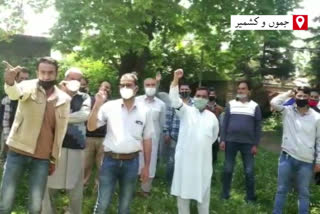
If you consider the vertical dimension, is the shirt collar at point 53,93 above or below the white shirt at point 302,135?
above

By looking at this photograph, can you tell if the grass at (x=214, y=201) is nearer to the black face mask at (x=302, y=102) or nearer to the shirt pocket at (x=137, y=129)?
the shirt pocket at (x=137, y=129)

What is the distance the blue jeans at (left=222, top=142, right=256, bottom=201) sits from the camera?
6902 mm

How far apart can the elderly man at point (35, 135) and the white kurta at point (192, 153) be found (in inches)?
61.1

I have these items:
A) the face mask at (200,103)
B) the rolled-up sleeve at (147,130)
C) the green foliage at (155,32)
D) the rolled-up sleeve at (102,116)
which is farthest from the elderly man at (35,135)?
the green foliage at (155,32)

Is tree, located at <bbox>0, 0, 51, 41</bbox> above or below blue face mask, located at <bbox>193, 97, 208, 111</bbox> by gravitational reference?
above

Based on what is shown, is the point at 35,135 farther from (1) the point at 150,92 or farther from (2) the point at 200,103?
(1) the point at 150,92

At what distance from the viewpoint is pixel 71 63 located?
17.7 meters

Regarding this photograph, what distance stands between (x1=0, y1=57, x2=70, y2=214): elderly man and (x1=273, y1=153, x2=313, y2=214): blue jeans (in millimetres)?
3032

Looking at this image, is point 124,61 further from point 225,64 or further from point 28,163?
point 28,163

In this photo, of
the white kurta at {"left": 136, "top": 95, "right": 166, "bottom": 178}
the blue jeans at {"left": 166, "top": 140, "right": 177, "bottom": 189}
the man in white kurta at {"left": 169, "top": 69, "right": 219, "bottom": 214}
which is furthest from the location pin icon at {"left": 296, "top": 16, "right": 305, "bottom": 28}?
the man in white kurta at {"left": 169, "top": 69, "right": 219, "bottom": 214}

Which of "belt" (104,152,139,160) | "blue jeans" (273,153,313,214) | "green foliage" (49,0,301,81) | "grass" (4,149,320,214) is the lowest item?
"grass" (4,149,320,214)

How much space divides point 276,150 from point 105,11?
7.30m

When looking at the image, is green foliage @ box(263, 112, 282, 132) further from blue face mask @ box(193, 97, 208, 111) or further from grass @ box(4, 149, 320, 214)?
blue face mask @ box(193, 97, 208, 111)

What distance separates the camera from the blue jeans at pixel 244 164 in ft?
22.6
